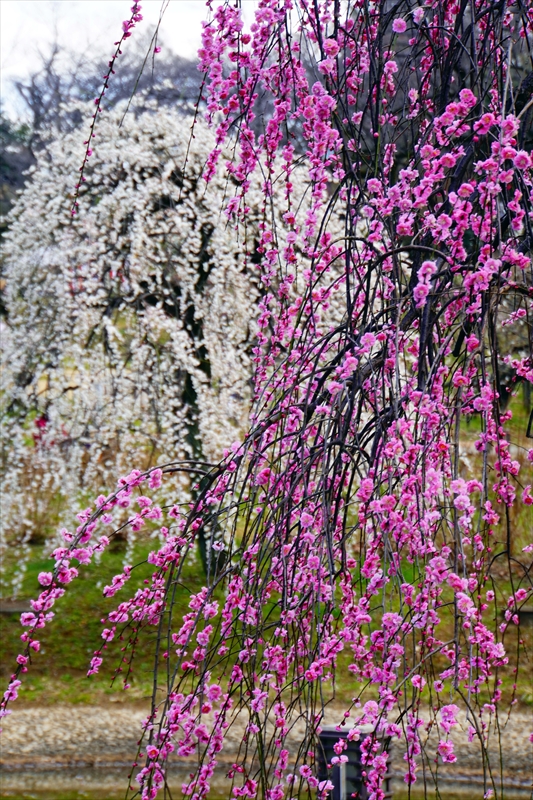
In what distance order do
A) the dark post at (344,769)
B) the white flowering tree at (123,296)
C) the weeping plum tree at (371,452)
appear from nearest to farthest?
1. the weeping plum tree at (371,452)
2. the dark post at (344,769)
3. the white flowering tree at (123,296)

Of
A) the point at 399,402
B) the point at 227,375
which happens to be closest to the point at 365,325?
the point at 399,402

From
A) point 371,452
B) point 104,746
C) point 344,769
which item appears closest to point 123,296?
point 104,746

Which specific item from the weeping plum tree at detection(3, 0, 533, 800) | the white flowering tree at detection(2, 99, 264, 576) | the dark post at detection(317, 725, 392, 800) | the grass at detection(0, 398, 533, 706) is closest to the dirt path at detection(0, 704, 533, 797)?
the grass at detection(0, 398, 533, 706)

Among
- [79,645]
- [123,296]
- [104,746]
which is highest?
[123,296]

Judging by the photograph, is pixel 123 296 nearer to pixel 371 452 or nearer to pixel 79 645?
pixel 79 645

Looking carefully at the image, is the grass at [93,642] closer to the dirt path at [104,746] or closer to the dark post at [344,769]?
the dirt path at [104,746]

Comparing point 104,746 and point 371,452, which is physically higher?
point 371,452

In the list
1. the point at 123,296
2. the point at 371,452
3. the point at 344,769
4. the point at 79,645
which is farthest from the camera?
the point at 79,645

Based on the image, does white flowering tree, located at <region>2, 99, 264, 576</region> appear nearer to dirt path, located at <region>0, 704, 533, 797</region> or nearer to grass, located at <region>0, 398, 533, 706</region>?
grass, located at <region>0, 398, 533, 706</region>

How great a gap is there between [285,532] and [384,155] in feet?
3.06

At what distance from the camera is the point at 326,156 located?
6.10 feet

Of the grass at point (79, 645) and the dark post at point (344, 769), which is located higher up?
the grass at point (79, 645)

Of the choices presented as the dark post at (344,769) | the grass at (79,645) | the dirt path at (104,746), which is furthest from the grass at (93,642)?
the dark post at (344,769)

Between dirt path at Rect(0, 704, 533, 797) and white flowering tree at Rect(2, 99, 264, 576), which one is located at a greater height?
Result: white flowering tree at Rect(2, 99, 264, 576)
